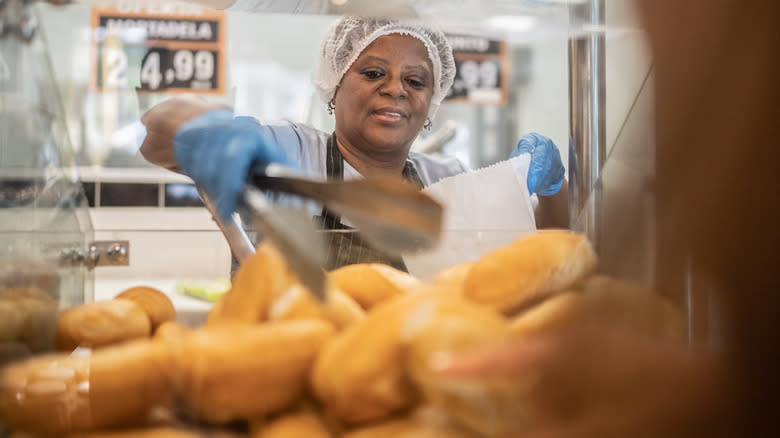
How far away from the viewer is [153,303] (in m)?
0.53

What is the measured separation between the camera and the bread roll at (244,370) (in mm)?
293

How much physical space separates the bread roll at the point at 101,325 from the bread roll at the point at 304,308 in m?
0.18

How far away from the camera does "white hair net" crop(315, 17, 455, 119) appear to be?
103 cm

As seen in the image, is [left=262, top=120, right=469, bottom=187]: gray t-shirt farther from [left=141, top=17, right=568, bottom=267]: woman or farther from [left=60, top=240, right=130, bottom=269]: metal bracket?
[left=60, top=240, right=130, bottom=269]: metal bracket

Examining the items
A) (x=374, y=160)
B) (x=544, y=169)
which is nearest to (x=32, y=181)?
(x=374, y=160)

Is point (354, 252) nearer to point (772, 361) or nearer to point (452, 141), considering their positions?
point (772, 361)

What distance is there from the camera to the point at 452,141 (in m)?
1.42

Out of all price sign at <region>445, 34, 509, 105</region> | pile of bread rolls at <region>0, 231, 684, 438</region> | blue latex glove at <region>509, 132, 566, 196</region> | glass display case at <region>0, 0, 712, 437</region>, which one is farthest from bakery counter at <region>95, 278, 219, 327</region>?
price sign at <region>445, 34, 509, 105</region>

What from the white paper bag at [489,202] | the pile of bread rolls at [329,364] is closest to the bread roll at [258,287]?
the pile of bread rolls at [329,364]

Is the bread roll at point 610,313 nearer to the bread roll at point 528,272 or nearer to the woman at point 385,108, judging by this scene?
the bread roll at point 528,272

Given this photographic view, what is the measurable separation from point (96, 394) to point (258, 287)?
106 mm

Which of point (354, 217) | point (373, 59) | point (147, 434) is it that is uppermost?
point (373, 59)

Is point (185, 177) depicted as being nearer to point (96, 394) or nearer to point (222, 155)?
point (222, 155)

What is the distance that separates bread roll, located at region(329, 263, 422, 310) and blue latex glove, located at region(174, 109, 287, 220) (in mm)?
105
